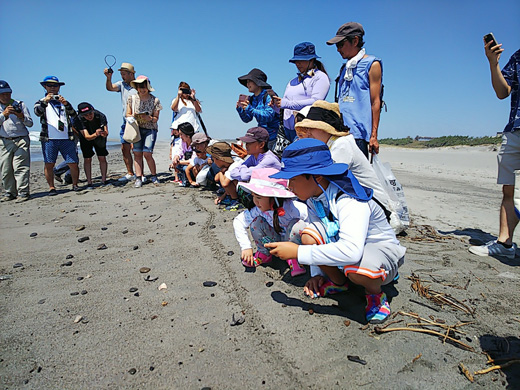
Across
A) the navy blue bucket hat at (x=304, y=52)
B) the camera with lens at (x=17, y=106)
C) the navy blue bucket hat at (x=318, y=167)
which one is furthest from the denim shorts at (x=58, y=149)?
the navy blue bucket hat at (x=318, y=167)

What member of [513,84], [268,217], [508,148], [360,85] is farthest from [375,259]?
[513,84]

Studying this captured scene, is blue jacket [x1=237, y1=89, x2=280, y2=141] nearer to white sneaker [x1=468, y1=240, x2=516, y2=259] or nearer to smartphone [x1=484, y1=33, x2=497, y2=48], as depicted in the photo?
smartphone [x1=484, y1=33, x2=497, y2=48]

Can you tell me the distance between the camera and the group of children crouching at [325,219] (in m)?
2.06

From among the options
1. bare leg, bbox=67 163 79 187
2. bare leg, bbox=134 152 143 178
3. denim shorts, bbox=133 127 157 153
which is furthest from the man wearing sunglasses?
bare leg, bbox=67 163 79 187

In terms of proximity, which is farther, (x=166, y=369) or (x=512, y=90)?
(x=512, y=90)

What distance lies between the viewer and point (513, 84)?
3342mm

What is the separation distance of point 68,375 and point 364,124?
3.26 meters

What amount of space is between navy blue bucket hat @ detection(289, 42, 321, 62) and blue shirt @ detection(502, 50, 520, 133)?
2009 millimetres

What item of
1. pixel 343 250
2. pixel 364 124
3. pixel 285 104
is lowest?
pixel 343 250

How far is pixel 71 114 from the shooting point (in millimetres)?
6371

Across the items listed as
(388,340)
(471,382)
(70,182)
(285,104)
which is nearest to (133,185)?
(70,182)

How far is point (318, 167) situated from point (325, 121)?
1.04 metres

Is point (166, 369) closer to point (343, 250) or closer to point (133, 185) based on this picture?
point (343, 250)

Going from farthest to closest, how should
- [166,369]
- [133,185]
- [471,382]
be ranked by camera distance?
[133,185]
[166,369]
[471,382]
